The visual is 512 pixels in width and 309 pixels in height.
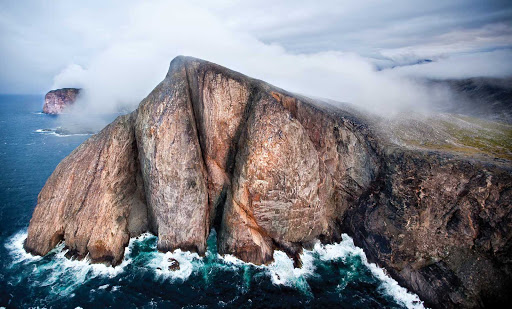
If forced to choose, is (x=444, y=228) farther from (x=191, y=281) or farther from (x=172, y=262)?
(x=172, y=262)

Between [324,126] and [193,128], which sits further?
[324,126]

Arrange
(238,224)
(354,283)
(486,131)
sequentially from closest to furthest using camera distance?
(354,283) < (238,224) < (486,131)

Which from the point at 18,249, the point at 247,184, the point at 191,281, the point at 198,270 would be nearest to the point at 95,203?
the point at 18,249

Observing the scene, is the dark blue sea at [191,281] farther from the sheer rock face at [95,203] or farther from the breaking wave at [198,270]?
the sheer rock face at [95,203]

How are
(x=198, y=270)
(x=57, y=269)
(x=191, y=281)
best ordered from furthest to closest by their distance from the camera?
(x=198, y=270) → (x=57, y=269) → (x=191, y=281)

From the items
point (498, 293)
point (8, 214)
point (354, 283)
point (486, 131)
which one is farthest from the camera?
point (486, 131)

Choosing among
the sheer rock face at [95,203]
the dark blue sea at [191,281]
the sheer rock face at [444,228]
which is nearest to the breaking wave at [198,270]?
the dark blue sea at [191,281]

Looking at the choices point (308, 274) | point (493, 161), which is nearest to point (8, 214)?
point (308, 274)

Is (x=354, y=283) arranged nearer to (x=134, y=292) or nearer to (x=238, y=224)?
(x=238, y=224)
